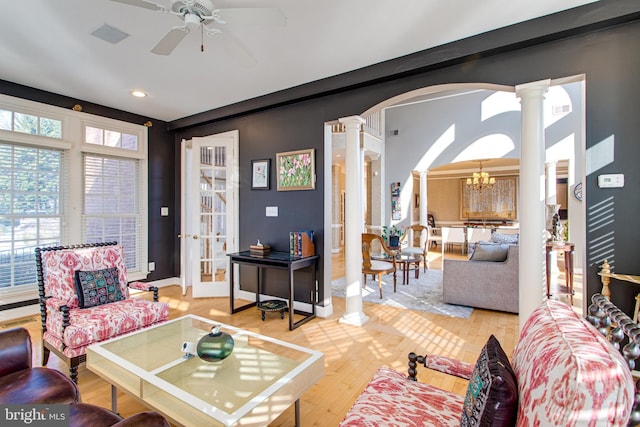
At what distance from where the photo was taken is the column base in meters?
3.38

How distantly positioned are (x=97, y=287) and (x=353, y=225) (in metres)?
2.46

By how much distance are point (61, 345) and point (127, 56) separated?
101 inches

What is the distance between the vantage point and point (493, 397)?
2.78ft

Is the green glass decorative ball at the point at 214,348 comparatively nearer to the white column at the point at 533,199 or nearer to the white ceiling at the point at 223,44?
the white ceiling at the point at 223,44

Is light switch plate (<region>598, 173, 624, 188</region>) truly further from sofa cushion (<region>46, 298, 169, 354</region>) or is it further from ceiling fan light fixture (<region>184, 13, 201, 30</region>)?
sofa cushion (<region>46, 298, 169, 354</region>)

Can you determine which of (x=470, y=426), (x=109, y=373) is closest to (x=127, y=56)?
(x=109, y=373)

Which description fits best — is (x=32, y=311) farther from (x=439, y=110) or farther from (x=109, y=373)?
(x=439, y=110)

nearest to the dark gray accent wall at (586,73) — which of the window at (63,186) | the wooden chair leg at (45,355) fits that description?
the window at (63,186)

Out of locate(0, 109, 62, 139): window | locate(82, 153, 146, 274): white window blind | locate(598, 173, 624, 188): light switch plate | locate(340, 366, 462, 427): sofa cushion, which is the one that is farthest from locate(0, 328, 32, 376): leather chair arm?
locate(598, 173, 624, 188): light switch plate

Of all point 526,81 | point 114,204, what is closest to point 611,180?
point 526,81

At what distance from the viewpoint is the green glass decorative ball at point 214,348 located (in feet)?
5.78

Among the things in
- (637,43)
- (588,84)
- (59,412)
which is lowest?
(59,412)

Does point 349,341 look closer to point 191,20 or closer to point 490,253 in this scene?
point 490,253

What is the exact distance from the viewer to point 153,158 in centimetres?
500
